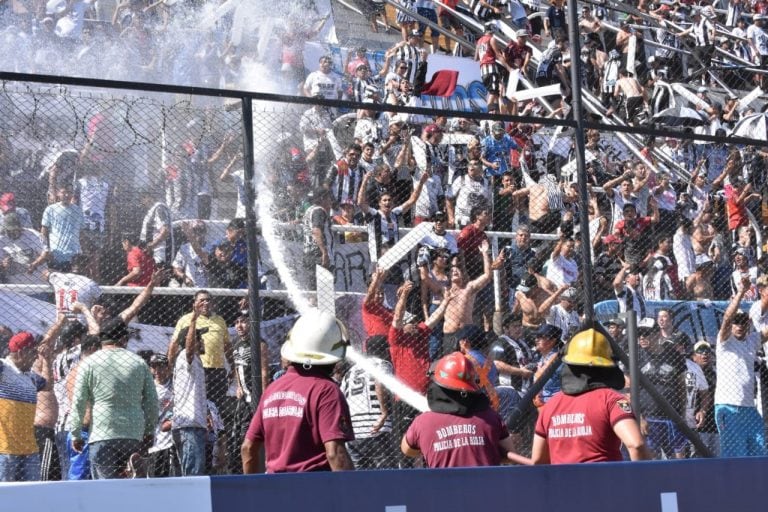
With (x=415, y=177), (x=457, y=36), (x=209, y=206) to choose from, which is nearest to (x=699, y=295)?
(x=415, y=177)

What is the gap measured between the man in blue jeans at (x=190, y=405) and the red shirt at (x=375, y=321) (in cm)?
116

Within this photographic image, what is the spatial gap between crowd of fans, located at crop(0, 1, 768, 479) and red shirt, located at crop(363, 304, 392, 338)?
1 centimetres

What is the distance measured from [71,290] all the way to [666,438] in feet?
13.9

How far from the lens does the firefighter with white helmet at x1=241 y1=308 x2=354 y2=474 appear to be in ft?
15.8

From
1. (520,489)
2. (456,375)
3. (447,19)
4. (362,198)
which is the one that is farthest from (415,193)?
(447,19)

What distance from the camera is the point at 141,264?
7359 millimetres

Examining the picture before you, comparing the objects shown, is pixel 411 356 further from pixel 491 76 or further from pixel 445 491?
pixel 491 76

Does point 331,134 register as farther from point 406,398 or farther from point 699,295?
point 699,295

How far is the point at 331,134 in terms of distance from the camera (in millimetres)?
8734

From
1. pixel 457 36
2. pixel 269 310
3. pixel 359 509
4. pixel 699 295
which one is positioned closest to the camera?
pixel 359 509

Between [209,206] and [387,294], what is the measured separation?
1324 mm

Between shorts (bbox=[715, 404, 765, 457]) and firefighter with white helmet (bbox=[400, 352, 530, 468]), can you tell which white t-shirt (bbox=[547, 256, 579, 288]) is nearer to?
shorts (bbox=[715, 404, 765, 457])

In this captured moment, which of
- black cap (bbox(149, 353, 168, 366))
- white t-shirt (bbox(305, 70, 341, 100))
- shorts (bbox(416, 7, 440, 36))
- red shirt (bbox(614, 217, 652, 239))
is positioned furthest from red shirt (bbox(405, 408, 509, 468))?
shorts (bbox(416, 7, 440, 36))

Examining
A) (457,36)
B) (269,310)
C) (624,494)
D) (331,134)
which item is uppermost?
(457,36)
